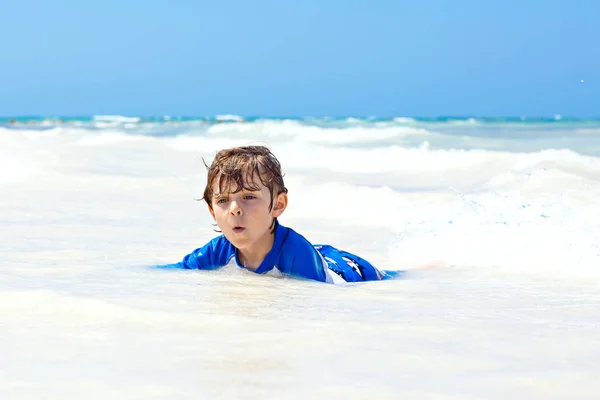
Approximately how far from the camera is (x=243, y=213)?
3389 millimetres

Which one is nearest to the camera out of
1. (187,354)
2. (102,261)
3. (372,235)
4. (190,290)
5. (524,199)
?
(187,354)

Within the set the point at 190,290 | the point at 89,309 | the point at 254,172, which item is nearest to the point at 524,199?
the point at 254,172

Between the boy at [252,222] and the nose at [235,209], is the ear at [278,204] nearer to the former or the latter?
the boy at [252,222]

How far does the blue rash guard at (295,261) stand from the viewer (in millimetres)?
3490

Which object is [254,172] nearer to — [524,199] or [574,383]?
[574,383]

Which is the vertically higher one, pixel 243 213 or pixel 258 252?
pixel 243 213

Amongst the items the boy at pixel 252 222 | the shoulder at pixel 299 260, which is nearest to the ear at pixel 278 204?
the boy at pixel 252 222

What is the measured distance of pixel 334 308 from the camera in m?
2.75

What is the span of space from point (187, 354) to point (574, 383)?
2.94ft

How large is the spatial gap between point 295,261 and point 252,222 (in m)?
0.25

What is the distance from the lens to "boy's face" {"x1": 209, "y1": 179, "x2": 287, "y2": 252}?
339 cm

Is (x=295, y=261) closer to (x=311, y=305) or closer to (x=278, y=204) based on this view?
(x=278, y=204)

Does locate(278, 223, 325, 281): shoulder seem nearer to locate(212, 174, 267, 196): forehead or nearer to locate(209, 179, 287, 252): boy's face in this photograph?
locate(209, 179, 287, 252): boy's face

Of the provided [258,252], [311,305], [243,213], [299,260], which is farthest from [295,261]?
[311,305]
